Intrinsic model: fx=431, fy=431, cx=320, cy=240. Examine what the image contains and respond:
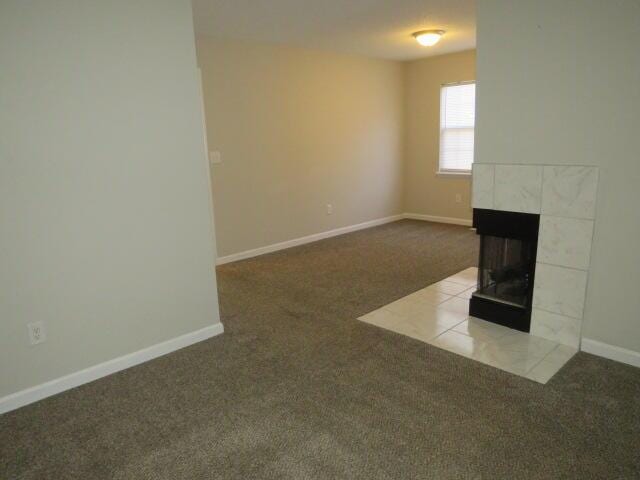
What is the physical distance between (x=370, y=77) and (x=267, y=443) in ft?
18.1

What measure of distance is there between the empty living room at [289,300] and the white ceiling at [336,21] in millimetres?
68

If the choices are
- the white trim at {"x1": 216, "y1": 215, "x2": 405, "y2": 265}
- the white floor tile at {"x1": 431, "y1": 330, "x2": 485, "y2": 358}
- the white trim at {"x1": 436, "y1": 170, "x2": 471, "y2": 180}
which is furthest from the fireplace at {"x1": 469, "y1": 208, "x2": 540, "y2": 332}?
the white trim at {"x1": 436, "y1": 170, "x2": 471, "y2": 180}

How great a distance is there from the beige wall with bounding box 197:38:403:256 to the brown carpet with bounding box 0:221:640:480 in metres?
2.28

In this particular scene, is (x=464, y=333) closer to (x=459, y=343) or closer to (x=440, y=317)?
(x=459, y=343)

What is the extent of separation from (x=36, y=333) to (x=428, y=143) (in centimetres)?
581

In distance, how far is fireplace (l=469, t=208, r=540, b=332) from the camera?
9.44 feet

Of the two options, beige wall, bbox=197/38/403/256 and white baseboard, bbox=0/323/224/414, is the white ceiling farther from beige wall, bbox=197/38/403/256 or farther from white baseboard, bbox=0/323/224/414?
white baseboard, bbox=0/323/224/414

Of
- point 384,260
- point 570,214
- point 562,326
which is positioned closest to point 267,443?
point 562,326

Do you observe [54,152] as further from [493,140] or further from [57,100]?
[493,140]

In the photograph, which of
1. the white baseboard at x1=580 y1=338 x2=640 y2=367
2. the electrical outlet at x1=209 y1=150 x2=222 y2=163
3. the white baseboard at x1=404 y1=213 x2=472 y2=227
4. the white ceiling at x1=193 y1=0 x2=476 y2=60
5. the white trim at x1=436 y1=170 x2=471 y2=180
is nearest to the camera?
the white baseboard at x1=580 y1=338 x2=640 y2=367

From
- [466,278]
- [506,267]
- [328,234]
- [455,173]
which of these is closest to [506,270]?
[506,267]

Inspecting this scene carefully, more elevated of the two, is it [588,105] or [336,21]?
[336,21]

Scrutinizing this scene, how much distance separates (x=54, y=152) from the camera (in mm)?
2268

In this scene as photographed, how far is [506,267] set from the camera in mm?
3098
